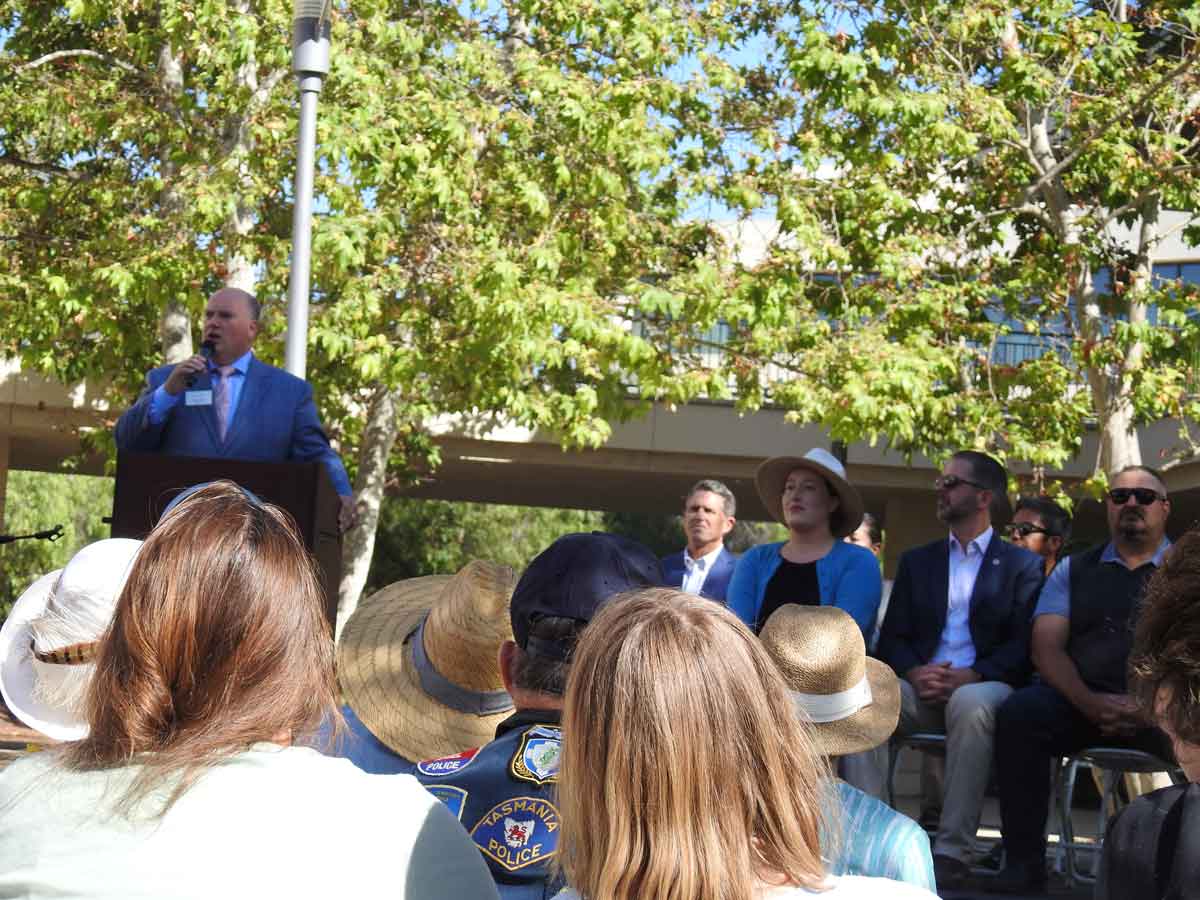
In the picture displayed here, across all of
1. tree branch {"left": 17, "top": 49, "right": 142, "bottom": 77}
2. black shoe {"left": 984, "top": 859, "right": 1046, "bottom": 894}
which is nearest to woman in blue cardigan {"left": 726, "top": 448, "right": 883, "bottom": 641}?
black shoe {"left": 984, "top": 859, "right": 1046, "bottom": 894}

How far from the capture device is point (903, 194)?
11.5 m

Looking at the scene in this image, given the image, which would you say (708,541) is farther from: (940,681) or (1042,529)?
(1042,529)

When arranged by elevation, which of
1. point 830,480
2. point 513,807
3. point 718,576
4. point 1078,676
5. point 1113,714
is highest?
point 830,480

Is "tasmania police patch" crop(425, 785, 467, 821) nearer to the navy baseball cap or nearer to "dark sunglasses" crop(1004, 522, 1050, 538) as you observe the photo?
the navy baseball cap

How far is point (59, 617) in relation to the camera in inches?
97.3

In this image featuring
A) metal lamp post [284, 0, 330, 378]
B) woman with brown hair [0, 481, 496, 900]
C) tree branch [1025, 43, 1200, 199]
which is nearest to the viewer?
woman with brown hair [0, 481, 496, 900]

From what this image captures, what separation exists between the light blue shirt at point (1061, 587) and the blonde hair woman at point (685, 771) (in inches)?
167

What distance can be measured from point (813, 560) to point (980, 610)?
679 millimetres

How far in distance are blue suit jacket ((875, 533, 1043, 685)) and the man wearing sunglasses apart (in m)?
1.61

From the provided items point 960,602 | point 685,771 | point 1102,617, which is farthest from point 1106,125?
point 685,771

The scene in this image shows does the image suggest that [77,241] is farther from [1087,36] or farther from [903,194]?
[1087,36]

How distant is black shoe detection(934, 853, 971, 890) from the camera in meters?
5.02

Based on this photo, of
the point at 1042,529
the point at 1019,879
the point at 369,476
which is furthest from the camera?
the point at 369,476

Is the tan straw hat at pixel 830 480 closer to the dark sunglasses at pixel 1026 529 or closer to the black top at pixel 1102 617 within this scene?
the black top at pixel 1102 617
